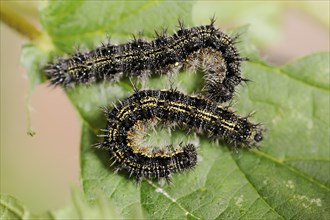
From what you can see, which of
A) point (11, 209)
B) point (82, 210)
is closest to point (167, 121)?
point (82, 210)

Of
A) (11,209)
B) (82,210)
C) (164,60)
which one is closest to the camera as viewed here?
(82,210)

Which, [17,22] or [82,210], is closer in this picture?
[82,210]

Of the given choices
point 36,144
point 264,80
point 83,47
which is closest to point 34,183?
point 36,144

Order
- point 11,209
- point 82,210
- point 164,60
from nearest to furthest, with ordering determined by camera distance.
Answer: point 82,210, point 11,209, point 164,60

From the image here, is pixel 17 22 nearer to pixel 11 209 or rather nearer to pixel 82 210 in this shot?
pixel 11 209

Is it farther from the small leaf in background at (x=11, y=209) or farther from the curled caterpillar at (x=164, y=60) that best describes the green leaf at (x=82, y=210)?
the curled caterpillar at (x=164, y=60)

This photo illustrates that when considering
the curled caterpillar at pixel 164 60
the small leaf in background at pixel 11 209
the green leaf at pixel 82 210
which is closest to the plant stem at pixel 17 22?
the curled caterpillar at pixel 164 60
